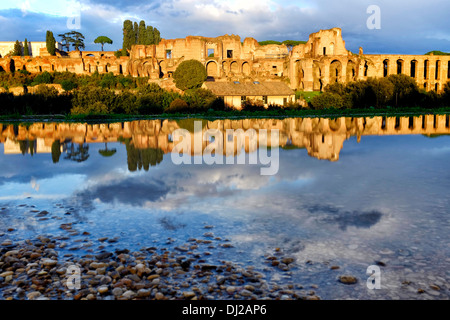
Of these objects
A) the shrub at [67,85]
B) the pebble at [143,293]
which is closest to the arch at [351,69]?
the shrub at [67,85]

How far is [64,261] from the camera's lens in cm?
404

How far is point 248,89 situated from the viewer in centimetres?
4575

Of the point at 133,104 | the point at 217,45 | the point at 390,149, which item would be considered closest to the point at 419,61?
the point at 217,45

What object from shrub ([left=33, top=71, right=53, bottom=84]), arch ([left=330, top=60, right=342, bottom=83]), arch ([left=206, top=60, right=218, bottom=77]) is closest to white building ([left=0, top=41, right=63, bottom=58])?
shrub ([left=33, top=71, right=53, bottom=84])

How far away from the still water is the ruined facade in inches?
1836

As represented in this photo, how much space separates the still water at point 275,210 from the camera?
12.8 ft

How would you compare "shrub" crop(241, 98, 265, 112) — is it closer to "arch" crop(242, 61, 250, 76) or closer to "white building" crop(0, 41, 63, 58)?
"arch" crop(242, 61, 250, 76)

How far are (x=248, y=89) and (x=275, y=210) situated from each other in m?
40.9

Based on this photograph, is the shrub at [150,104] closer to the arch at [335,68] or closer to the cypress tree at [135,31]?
the arch at [335,68]

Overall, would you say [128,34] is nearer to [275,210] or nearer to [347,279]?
[275,210]

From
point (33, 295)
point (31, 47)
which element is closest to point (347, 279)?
point (33, 295)
